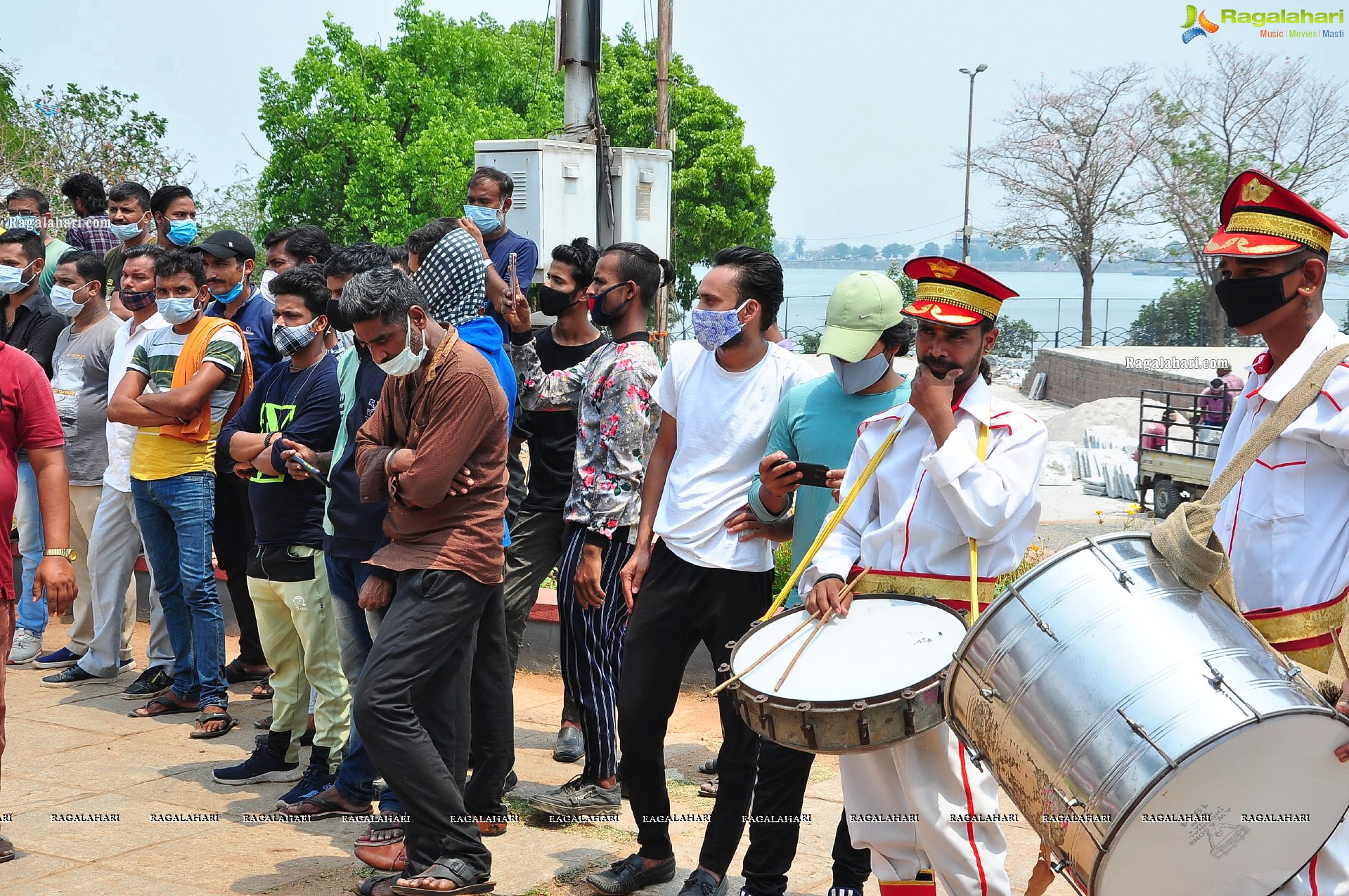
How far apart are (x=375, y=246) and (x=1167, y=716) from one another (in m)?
4.70

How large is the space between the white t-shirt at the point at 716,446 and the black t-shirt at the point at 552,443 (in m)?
1.21

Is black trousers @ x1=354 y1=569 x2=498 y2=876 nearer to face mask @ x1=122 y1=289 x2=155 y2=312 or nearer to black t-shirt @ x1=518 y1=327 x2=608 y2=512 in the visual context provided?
black t-shirt @ x1=518 y1=327 x2=608 y2=512

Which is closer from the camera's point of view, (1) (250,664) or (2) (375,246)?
(2) (375,246)

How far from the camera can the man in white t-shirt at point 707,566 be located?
4.73 meters

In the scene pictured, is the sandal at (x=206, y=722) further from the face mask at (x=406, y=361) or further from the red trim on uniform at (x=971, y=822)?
the red trim on uniform at (x=971, y=822)

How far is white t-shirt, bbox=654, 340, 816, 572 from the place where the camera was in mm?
4777

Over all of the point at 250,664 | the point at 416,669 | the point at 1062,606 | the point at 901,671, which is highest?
the point at 1062,606

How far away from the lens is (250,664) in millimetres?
7734

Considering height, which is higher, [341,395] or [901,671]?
[341,395]

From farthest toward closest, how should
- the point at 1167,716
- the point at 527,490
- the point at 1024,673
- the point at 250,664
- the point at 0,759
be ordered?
1. the point at 250,664
2. the point at 527,490
3. the point at 0,759
4. the point at 1024,673
5. the point at 1167,716

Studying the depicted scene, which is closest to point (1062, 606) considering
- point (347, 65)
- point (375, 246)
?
point (375, 246)

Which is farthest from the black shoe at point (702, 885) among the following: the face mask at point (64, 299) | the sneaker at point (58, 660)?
the face mask at point (64, 299)

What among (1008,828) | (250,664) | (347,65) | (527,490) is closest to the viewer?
(1008,828)

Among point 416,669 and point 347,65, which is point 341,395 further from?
point 347,65
